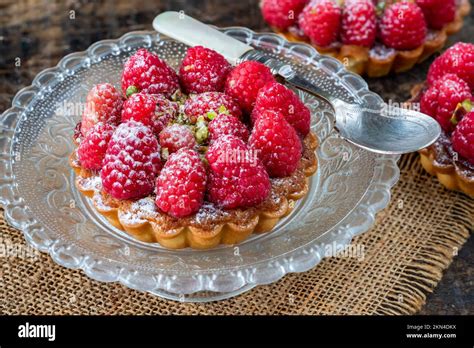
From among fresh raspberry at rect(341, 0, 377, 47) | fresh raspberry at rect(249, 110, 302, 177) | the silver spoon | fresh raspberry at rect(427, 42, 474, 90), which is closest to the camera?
fresh raspberry at rect(249, 110, 302, 177)

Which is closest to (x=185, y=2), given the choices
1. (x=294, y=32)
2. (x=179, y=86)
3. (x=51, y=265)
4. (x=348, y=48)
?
(x=294, y=32)

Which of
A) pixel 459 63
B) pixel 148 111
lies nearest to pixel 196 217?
pixel 148 111

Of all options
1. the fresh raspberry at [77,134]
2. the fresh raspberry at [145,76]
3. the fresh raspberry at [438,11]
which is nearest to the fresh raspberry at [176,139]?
the fresh raspberry at [145,76]

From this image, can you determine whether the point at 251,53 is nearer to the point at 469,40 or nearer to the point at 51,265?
the point at 51,265

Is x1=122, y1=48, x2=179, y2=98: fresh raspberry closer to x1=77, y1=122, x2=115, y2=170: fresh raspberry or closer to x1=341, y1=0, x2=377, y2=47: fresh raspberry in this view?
x1=77, y1=122, x2=115, y2=170: fresh raspberry

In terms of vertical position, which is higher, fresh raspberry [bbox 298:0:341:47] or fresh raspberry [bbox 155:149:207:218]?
fresh raspberry [bbox 298:0:341:47]

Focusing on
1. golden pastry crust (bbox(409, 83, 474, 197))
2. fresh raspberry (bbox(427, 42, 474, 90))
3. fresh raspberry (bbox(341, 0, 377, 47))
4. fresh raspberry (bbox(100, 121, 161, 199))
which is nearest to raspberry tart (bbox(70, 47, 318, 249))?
fresh raspberry (bbox(100, 121, 161, 199))

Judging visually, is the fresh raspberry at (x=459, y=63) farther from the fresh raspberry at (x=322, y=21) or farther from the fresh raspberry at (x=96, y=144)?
the fresh raspberry at (x=96, y=144)
